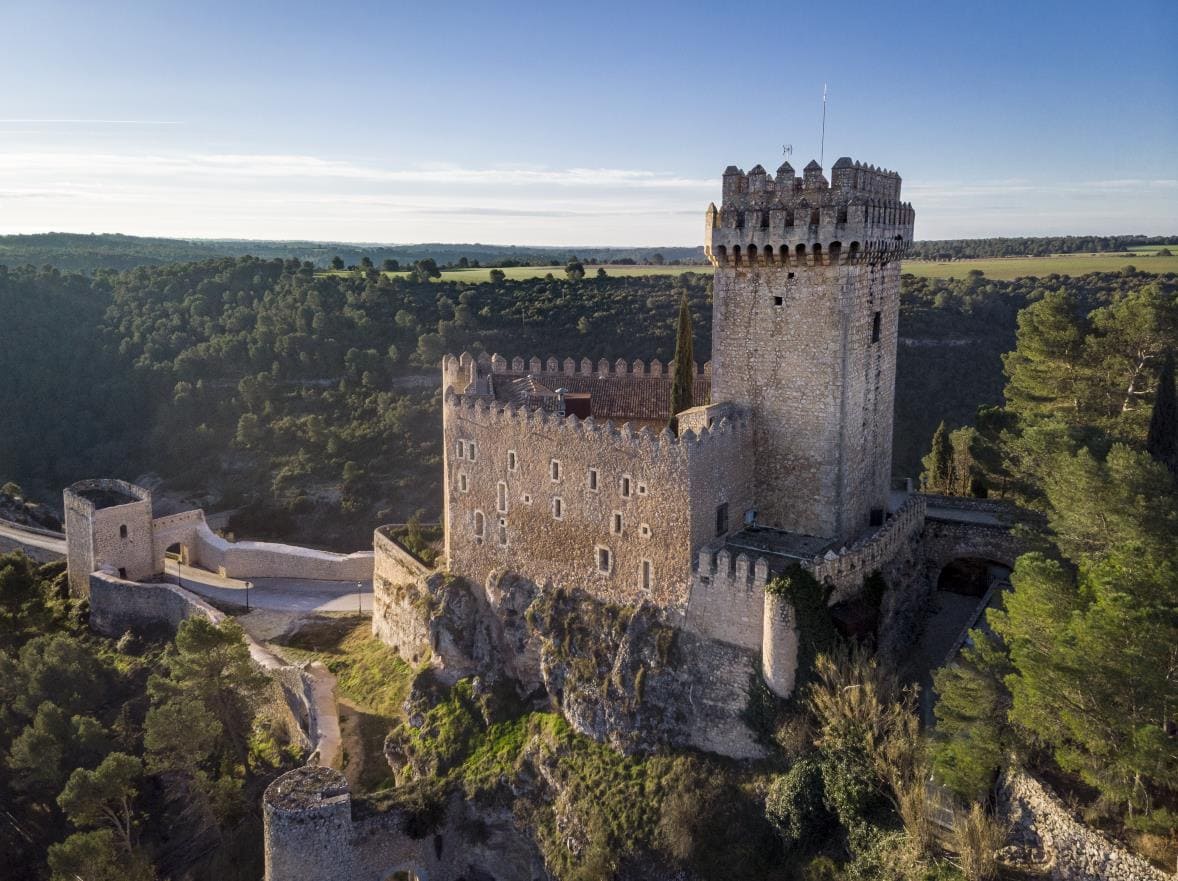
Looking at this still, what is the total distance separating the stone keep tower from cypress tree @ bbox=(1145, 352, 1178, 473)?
6.75 m

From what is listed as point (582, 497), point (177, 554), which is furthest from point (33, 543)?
point (582, 497)

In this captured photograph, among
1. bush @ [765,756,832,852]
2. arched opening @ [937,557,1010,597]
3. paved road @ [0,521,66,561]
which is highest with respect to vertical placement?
arched opening @ [937,557,1010,597]

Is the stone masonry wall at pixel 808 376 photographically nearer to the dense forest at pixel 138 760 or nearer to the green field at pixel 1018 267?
the dense forest at pixel 138 760

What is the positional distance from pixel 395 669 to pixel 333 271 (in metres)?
69.5

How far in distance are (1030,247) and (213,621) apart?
314 feet

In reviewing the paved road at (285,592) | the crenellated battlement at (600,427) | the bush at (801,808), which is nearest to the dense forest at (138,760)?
the paved road at (285,592)

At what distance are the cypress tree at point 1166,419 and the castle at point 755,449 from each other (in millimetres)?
6372

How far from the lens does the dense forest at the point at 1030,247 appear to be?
299 ft

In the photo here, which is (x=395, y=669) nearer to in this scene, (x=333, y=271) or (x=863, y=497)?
(x=863, y=497)

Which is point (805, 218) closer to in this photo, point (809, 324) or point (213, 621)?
point (809, 324)

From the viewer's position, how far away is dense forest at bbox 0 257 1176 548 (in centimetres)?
5506

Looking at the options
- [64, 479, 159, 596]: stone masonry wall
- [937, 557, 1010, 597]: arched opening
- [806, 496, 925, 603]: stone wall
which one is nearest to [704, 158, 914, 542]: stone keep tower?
[806, 496, 925, 603]: stone wall

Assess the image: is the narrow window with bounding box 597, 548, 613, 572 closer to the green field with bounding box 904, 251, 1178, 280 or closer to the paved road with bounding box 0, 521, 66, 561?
the paved road with bounding box 0, 521, 66, 561

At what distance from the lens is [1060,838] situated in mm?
17000
